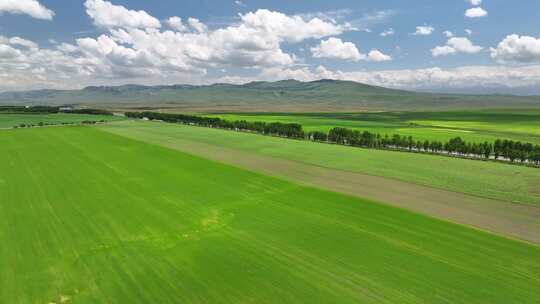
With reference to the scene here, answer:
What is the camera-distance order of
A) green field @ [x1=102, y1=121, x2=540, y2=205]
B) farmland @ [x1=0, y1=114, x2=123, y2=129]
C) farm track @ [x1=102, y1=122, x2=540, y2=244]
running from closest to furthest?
farm track @ [x1=102, y1=122, x2=540, y2=244]
green field @ [x1=102, y1=121, x2=540, y2=205]
farmland @ [x1=0, y1=114, x2=123, y2=129]

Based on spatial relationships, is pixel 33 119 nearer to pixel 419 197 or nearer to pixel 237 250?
pixel 237 250

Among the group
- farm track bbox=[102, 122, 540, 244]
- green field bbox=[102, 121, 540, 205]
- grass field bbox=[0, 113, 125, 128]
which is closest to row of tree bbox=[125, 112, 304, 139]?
green field bbox=[102, 121, 540, 205]

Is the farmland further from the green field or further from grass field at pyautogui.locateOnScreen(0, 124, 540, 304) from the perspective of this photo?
grass field at pyautogui.locateOnScreen(0, 124, 540, 304)

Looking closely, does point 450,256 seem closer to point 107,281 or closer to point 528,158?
point 107,281

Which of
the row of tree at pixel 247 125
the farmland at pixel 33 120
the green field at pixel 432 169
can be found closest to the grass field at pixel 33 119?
the farmland at pixel 33 120

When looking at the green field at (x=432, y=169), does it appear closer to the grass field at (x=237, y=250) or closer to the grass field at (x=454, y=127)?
the grass field at (x=237, y=250)

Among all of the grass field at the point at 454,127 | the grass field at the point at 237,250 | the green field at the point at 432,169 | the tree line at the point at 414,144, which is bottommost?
the grass field at the point at 237,250

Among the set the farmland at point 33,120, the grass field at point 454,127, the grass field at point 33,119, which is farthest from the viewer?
the grass field at point 33,119
